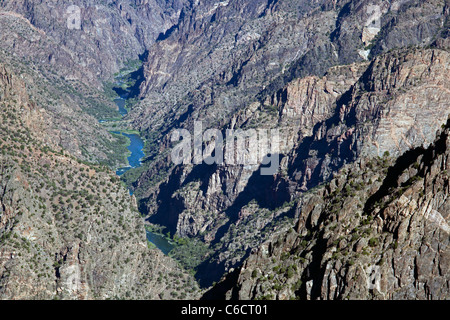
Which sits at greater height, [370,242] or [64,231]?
[64,231]

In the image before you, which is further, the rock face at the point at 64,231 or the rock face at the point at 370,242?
the rock face at the point at 64,231

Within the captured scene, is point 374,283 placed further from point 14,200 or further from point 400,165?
point 14,200

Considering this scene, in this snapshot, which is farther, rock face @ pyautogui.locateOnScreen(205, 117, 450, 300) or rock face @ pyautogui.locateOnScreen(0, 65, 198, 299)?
rock face @ pyautogui.locateOnScreen(0, 65, 198, 299)

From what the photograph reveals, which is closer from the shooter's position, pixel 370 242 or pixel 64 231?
pixel 370 242
